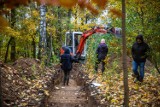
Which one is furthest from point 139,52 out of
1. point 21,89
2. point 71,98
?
point 21,89

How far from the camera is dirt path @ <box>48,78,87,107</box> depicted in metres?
9.98

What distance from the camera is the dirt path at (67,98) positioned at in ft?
32.7

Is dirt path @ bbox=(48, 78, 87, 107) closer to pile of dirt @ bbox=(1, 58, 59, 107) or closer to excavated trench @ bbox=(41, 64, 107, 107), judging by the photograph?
excavated trench @ bbox=(41, 64, 107, 107)

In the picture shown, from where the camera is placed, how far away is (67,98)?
11125 mm

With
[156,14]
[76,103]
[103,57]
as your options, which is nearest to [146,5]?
[156,14]

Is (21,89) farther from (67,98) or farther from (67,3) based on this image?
(67,3)

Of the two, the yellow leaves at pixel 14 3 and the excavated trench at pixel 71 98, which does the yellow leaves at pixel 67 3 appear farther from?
the excavated trench at pixel 71 98

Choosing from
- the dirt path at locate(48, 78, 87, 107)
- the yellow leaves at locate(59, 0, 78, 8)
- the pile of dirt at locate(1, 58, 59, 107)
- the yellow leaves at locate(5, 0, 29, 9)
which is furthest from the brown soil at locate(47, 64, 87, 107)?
the yellow leaves at locate(59, 0, 78, 8)

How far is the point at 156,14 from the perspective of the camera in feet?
28.5

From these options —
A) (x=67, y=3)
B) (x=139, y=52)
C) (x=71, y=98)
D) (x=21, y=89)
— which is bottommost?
(x=71, y=98)

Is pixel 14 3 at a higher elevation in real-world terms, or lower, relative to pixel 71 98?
higher

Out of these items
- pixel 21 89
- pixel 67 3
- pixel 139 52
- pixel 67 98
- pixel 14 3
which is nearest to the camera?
pixel 67 3

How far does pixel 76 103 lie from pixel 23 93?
1964 millimetres

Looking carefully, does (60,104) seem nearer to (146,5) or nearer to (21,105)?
(21,105)
